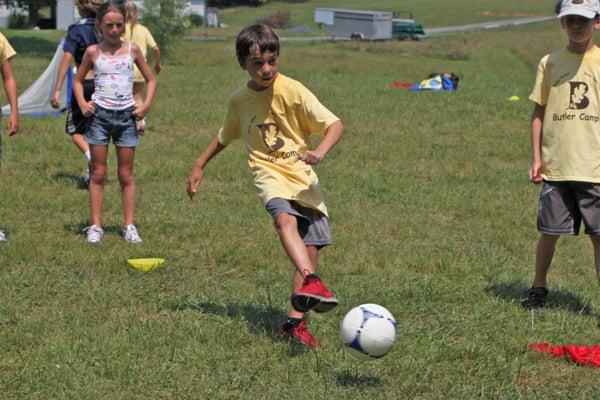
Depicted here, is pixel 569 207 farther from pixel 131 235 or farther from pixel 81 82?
pixel 81 82

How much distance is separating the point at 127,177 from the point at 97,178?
0.85 ft

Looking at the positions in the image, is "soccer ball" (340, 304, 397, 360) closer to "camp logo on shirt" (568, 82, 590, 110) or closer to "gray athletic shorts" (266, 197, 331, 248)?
"gray athletic shorts" (266, 197, 331, 248)

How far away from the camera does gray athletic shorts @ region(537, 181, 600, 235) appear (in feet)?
20.9

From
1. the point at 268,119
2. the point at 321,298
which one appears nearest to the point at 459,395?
the point at 321,298

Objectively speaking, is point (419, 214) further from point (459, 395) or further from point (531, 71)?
point (531, 71)

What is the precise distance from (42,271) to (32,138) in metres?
6.41

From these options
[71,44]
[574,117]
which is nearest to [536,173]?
[574,117]

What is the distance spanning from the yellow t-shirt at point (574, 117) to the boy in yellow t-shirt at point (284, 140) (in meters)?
1.58

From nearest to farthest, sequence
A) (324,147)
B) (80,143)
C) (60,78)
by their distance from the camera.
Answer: (324,147)
(60,78)
(80,143)

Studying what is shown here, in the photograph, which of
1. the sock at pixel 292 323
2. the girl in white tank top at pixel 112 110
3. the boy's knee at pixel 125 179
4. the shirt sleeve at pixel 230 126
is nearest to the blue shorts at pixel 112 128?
the girl in white tank top at pixel 112 110

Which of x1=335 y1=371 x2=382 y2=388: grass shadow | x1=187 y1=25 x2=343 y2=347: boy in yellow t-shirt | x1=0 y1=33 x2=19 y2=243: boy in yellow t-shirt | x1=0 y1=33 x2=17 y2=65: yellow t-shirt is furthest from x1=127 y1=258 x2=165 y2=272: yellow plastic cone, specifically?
x1=335 y1=371 x2=382 y2=388: grass shadow

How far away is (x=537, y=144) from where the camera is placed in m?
6.48

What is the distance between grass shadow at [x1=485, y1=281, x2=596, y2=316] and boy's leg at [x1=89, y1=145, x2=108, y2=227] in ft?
11.0

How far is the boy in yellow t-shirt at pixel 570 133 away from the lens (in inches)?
248
